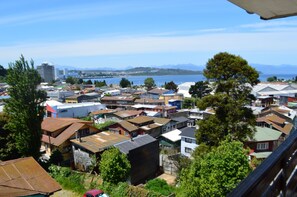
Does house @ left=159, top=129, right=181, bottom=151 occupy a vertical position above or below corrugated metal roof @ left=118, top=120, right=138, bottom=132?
below

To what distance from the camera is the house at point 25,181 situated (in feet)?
21.7

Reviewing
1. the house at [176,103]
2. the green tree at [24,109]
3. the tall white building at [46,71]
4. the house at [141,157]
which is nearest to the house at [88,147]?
the house at [141,157]

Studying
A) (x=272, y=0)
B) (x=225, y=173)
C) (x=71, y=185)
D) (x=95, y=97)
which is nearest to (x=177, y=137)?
(x=71, y=185)

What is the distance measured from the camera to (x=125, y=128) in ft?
64.7

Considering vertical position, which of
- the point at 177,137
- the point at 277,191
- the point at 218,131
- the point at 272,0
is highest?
the point at 272,0

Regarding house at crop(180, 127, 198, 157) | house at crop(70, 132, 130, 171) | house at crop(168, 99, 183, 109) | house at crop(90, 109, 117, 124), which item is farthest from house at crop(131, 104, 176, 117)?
house at crop(70, 132, 130, 171)

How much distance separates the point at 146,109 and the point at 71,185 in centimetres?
2016

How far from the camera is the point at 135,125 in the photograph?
21.3 metres

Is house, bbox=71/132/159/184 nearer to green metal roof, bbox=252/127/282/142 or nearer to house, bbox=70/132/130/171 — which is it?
house, bbox=70/132/130/171

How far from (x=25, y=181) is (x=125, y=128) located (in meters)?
12.8

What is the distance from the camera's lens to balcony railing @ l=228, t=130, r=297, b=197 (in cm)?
69

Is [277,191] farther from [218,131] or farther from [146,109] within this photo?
[146,109]

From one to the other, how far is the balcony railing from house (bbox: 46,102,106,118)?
2840cm

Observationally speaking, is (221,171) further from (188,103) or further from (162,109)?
(188,103)
